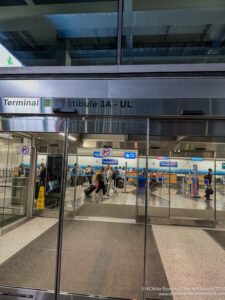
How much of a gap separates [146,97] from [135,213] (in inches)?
98.5

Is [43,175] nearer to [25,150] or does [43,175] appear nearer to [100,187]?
[25,150]

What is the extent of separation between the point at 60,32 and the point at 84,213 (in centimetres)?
374

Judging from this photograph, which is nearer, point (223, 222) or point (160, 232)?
point (160, 232)

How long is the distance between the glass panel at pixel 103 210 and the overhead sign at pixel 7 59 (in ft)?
5.75

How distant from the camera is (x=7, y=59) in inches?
140

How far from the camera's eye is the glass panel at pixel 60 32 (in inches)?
138

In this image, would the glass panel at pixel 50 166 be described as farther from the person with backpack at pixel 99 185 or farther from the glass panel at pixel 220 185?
the glass panel at pixel 220 185

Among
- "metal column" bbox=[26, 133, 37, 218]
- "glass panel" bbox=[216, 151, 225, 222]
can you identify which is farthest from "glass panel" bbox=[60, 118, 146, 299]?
"glass panel" bbox=[216, 151, 225, 222]

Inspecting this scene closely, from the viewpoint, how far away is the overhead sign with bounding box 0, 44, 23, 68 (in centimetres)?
350

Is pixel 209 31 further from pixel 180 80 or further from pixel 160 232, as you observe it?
pixel 160 232

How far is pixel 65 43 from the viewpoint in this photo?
12.4ft

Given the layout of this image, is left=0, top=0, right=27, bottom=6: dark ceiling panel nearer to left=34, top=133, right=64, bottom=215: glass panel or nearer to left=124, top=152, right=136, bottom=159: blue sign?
left=34, top=133, right=64, bottom=215: glass panel

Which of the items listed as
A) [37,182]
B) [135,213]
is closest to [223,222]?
[135,213]

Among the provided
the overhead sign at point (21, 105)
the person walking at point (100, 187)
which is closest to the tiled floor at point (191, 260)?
the person walking at point (100, 187)
